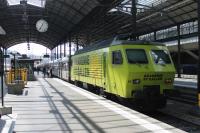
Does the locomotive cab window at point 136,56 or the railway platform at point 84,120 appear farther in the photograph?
the locomotive cab window at point 136,56

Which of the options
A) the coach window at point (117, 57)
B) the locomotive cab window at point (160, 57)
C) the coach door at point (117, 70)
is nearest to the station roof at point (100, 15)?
the coach window at point (117, 57)

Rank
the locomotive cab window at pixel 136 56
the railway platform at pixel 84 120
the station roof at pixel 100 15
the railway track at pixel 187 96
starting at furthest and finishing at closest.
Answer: the station roof at pixel 100 15
the railway track at pixel 187 96
the locomotive cab window at pixel 136 56
the railway platform at pixel 84 120

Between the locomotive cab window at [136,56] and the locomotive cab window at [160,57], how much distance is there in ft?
1.39

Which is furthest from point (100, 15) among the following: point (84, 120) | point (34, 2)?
point (84, 120)

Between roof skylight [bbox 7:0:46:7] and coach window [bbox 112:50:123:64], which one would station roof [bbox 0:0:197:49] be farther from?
coach window [bbox 112:50:123:64]

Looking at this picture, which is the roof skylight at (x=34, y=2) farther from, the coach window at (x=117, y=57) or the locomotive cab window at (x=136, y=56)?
the locomotive cab window at (x=136, y=56)

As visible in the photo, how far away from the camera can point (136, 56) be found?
16047mm

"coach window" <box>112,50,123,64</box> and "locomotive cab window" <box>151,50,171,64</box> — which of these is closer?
"coach window" <box>112,50,123,64</box>

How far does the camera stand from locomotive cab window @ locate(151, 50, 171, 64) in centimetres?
1622

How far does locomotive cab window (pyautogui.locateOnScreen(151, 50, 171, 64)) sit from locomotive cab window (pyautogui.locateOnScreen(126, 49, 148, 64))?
424 mm

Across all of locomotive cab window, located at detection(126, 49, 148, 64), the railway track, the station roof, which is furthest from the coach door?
the station roof

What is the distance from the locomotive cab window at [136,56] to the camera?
51.8 ft

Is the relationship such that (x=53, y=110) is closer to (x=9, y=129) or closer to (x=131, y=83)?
(x=131, y=83)

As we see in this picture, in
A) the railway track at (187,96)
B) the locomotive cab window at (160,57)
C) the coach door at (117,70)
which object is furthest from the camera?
the railway track at (187,96)
